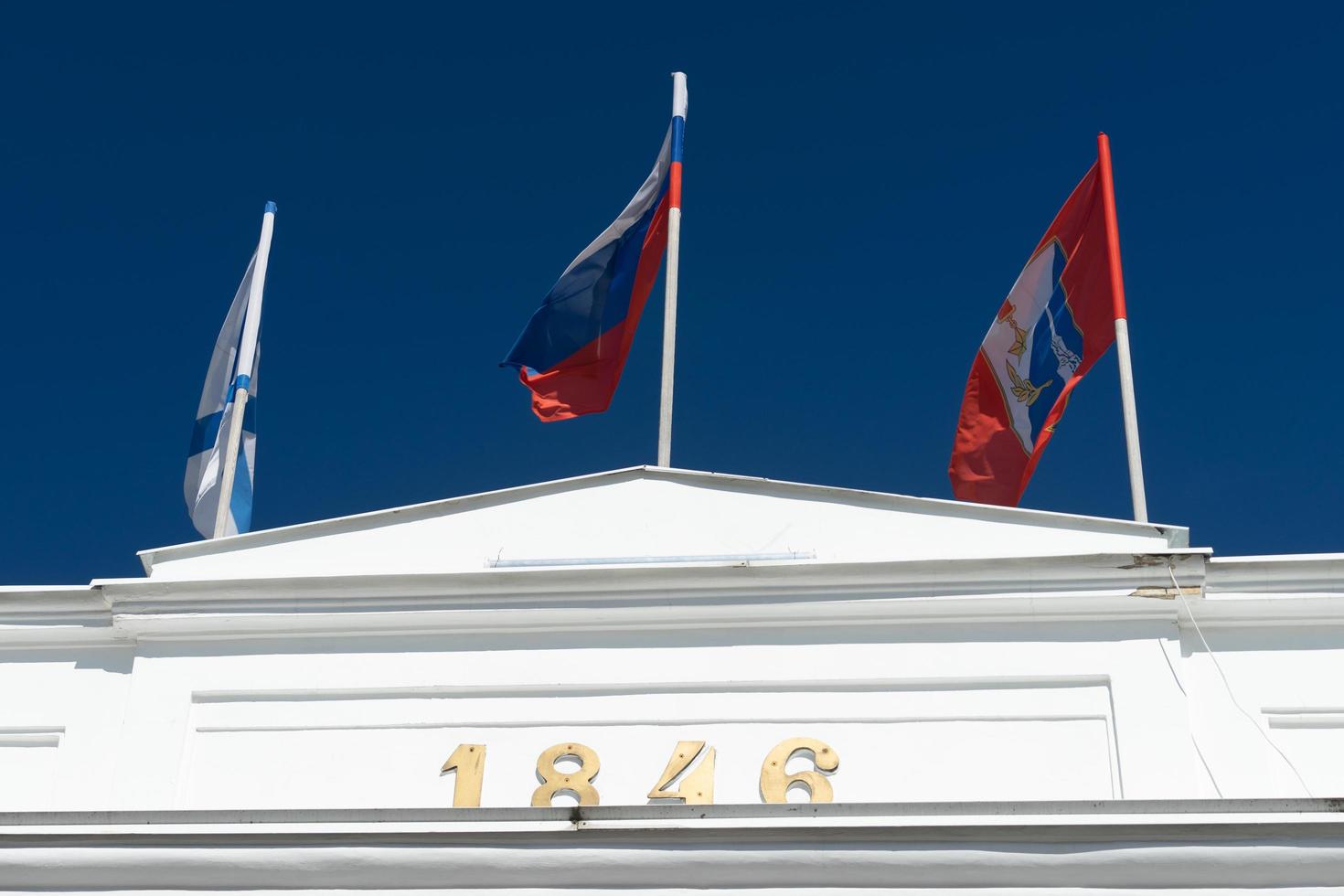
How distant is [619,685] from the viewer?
32.5 ft

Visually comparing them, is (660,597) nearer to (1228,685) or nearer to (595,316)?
(1228,685)

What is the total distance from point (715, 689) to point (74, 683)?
394cm

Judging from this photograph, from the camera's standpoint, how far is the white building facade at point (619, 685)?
27.9ft

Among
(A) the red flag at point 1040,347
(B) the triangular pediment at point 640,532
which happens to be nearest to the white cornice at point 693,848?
(B) the triangular pediment at point 640,532

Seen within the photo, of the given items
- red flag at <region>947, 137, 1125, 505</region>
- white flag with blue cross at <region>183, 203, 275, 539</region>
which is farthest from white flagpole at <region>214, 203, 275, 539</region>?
red flag at <region>947, 137, 1125, 505</region>

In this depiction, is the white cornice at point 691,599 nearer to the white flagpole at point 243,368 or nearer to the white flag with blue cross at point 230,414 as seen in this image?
the white flagpole at point 243,368

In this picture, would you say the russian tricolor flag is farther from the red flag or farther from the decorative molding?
the decorative molding

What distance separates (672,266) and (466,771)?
449 cm

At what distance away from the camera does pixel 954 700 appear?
9602mm

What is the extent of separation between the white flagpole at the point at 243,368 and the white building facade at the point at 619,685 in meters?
2.25

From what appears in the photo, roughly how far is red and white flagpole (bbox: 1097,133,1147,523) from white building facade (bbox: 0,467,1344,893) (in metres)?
0.88

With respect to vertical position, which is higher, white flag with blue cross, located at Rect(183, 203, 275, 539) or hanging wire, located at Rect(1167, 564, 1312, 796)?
white flag with blue cross, located at Rect(183, 203, 275, 539)

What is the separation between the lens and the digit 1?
31.5ft

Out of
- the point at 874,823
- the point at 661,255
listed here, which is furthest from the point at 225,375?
the point at 874,823
